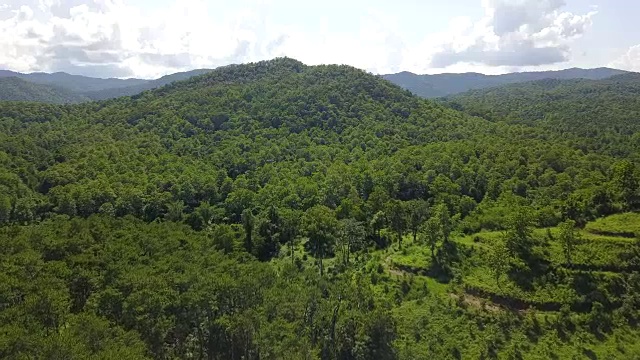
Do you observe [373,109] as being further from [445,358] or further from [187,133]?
[445,358]

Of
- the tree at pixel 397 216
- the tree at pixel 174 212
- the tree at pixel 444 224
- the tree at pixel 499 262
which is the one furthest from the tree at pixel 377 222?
the tree at pixel 174 212

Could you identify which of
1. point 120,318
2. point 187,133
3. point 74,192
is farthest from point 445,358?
point 187,133

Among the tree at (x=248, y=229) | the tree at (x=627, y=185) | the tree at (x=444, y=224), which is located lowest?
the tree at (x=248, y=229)

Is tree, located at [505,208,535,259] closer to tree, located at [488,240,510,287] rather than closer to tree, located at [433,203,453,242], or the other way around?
tree, located at [488,240,510,287]

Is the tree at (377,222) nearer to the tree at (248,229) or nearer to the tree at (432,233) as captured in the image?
the tree at (432,233)

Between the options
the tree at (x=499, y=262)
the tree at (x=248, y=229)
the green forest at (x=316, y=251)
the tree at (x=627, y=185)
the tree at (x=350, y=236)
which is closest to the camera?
A: the green forest at (x=316, y=251)

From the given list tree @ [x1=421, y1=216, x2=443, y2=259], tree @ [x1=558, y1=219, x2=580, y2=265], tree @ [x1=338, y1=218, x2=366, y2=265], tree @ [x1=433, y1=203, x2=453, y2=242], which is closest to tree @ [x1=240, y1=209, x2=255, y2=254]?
tree @ [x1=338, y1=218, x2=366, y2=265]

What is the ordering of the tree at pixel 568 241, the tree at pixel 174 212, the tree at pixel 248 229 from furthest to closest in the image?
the tree at pixel 174 212 → the tree at pixel 248 229 → the tree at pixel 568 241

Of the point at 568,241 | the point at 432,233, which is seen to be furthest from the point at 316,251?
the point at 568,241

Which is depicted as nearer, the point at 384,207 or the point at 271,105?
the point at 384,207
